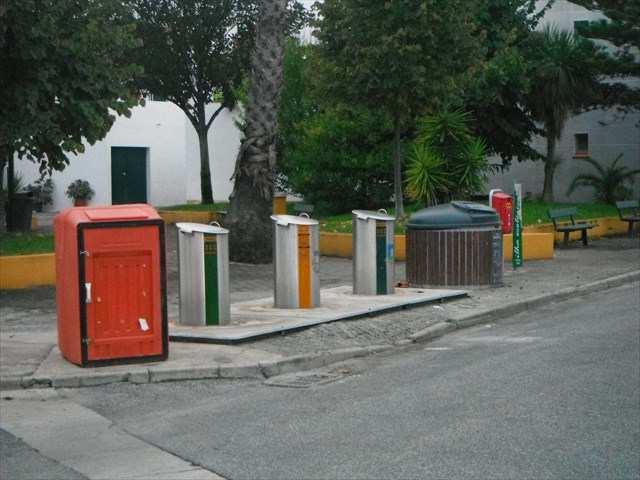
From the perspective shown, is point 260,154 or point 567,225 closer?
point 260,154

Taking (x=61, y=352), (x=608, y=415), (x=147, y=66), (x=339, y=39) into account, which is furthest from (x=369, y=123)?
(x=608, y=415)

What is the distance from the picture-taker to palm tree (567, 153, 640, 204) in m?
36.4

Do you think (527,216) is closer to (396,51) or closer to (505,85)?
(396,51)

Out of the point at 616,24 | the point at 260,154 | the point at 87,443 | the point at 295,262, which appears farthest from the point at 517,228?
the point at 616,24

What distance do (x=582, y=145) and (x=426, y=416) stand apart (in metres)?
33.0

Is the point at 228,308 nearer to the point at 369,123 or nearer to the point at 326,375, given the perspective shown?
the point at 326,375

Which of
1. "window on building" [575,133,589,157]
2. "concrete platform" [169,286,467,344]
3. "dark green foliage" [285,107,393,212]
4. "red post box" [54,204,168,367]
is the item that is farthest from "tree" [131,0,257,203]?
"red post box" [54,204,168,367]

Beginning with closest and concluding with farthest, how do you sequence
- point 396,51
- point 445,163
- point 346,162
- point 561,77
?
point 396,51
point 445,163
point 346,162
point 561,77

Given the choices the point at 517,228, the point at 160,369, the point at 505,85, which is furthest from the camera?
the point at 505,85

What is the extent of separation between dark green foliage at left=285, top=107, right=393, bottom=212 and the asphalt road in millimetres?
16561

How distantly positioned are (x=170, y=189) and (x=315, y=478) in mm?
34485

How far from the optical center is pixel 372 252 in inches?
585

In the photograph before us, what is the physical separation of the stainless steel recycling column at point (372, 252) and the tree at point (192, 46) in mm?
23036

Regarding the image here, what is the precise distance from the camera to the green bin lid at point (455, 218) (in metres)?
15.9
